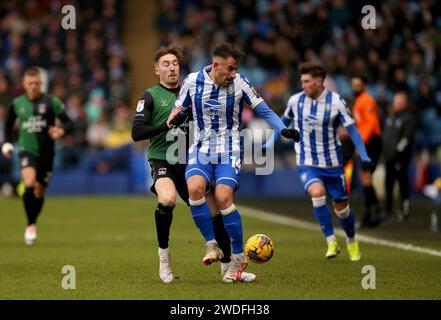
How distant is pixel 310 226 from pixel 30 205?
16.3ft

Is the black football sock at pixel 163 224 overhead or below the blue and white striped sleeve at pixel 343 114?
below

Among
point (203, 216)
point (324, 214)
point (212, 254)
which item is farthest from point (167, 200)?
point (324, 214)

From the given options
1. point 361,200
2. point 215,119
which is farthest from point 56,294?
point 361,200

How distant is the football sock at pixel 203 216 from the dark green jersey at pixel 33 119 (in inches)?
206

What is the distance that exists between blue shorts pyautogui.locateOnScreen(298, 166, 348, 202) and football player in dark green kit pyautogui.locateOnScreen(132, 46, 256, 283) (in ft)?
7.50

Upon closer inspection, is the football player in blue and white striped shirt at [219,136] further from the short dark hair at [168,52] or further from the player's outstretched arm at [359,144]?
the player's outstretched arm at [359,144]

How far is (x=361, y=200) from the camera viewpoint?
23281 millimetres

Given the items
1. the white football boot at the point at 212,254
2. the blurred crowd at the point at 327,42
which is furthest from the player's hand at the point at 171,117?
the blurred crowd at the point at 327,42

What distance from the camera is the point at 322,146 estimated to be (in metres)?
12.0

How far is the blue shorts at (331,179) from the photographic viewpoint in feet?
39.2

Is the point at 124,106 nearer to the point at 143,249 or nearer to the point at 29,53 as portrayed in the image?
the point at 29,53

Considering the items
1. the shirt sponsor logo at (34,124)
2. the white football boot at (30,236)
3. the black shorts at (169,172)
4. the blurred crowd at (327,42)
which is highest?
the blurred crowd at (327,42)

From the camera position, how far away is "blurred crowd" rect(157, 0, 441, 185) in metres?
26.6

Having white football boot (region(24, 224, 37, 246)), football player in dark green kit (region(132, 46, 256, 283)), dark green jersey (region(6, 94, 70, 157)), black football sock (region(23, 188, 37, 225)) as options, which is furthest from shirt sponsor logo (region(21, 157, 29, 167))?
football player in dark green kit (region(132, 46, 256, 283))
